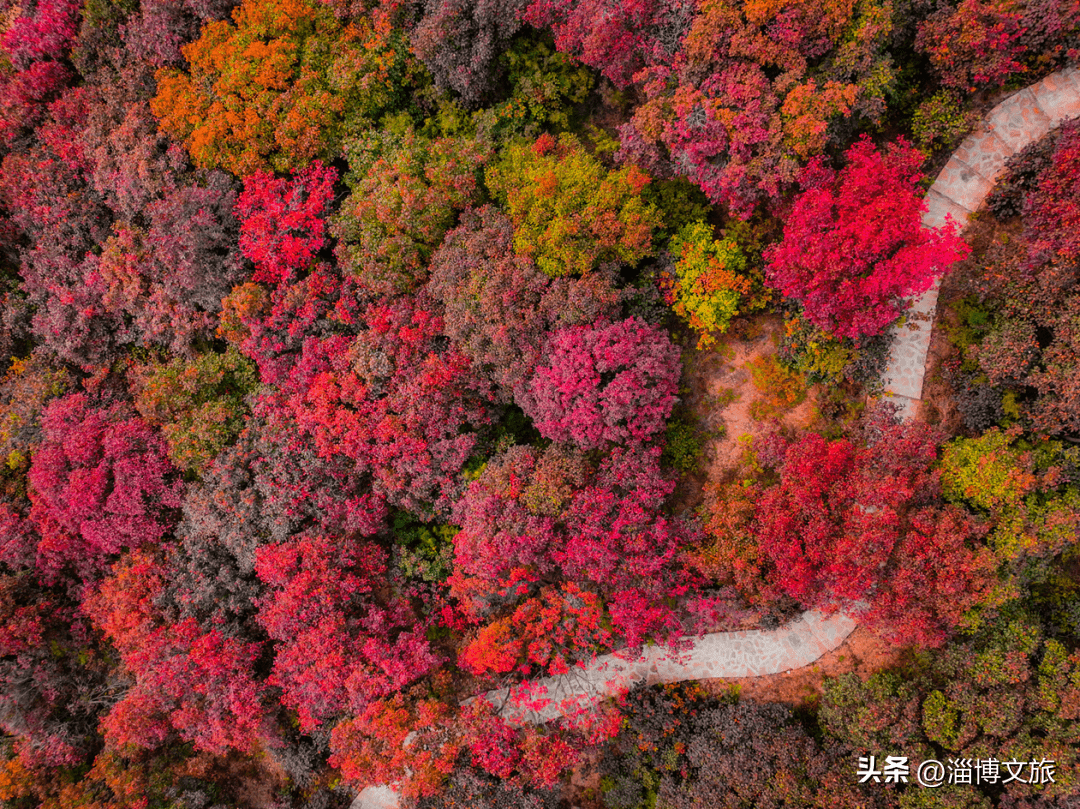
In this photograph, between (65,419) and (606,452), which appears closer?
(606,452)

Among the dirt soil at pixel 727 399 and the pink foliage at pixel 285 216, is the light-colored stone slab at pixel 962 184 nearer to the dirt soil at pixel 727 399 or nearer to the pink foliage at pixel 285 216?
the dirt soil at pixel 727 399

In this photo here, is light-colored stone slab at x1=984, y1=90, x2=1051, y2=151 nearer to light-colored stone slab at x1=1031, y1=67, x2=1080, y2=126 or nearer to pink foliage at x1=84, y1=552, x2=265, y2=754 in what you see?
light-colored stone slab at x1=1031, y1=67, x2=1080, y2=126

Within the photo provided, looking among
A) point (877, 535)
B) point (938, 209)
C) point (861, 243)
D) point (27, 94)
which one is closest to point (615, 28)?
point (861, 243)

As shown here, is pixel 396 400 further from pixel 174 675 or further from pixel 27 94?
pixel 27 94

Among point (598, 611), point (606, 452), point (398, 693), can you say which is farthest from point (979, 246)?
point (398, 693)

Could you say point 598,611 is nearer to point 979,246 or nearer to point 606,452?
point 606,452


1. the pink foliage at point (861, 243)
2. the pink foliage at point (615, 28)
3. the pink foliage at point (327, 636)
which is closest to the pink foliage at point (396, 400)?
the pink foliage at point (327, 636)

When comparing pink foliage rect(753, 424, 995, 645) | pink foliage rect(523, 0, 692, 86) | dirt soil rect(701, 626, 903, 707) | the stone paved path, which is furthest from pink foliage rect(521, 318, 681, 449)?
dirt soil rect(701, 626, 903, 707)
